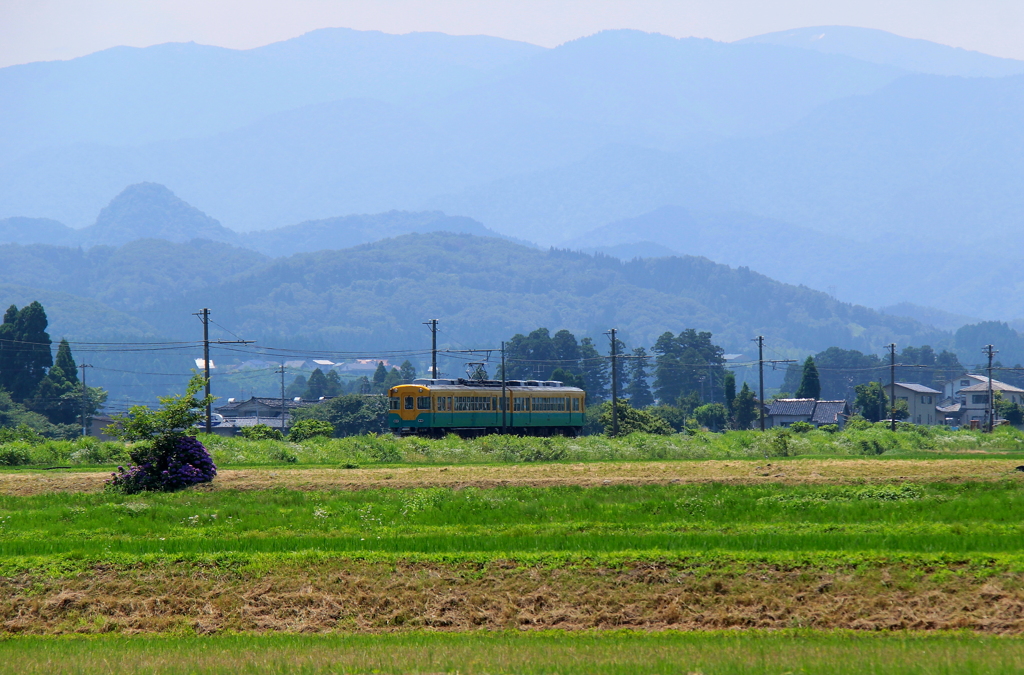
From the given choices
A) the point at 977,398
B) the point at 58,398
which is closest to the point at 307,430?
the point at 58,398

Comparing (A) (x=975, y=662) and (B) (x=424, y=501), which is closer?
(A) (x=975, y=662)

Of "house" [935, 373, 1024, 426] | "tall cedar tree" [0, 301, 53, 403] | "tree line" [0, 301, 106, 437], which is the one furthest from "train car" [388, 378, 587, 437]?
"house" [935, 373, 1024, 426]

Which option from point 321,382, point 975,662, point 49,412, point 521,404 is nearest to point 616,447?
point 521,404

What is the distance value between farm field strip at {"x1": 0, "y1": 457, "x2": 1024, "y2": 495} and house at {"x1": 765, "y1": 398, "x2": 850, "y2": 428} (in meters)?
86.9

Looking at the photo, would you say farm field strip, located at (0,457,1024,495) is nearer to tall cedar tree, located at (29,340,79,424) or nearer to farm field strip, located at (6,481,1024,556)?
farm field strip, located at (6,481,1024,556)

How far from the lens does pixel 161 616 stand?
18547 mm

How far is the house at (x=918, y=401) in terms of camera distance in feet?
467

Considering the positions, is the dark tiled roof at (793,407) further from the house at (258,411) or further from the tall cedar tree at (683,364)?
the house at (258,411)

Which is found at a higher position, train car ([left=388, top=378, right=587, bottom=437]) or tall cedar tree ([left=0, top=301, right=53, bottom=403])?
tall cedar tree ([left=0, top=301, right=53, bottom=403])

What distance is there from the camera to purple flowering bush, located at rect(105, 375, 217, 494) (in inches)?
1222

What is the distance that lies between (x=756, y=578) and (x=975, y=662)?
4705 mm

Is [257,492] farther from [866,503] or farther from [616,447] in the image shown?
[616,447]

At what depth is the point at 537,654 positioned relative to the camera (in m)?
15.4

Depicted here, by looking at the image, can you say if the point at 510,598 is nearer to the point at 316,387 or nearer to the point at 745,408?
the point at 745,408
